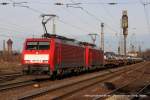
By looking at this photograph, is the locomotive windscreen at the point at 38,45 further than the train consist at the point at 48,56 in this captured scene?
Yes

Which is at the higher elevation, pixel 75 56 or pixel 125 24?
pixel 125 24

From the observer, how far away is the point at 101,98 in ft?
59.9

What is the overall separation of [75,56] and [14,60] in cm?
3995

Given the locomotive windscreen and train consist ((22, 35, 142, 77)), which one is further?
the locomotive windscreen

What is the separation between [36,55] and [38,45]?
85 centimetres

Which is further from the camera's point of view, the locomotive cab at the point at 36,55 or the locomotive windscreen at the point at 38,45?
the locomotive windscreen at the point at 38,45

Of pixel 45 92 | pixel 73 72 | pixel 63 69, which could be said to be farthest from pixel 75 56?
pixel 45 92

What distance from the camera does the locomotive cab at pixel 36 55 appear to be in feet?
96.0

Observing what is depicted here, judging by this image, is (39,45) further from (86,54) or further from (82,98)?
(86,54)

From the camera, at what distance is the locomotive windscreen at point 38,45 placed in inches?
1191

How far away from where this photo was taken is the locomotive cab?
29250 mm

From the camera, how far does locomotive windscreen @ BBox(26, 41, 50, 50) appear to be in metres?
30.2

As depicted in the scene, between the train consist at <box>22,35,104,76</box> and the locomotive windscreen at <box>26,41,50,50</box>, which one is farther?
the locomotive windscreen at <box>26,41,50,50</box>

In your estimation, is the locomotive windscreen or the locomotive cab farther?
the locomotive windscreen
